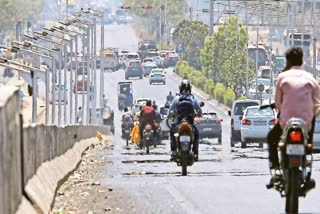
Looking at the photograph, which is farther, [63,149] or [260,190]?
[63,149]

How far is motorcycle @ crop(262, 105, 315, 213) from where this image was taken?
15.3m

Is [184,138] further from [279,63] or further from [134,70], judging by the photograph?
[279,63]

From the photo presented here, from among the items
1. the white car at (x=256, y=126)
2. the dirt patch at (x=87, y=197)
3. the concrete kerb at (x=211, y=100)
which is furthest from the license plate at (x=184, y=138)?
the concrete kerb at (x=211, y=100)

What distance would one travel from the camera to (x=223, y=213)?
16.6m

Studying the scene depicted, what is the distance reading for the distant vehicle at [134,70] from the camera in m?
140

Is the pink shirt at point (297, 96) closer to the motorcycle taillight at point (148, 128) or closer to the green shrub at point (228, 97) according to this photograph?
the motorcycle taillight at point (148, 128)

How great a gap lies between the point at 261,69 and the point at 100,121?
48302 millimetres

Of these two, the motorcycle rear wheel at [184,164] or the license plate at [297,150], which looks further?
the motorcycle rear wheel at [184,164]

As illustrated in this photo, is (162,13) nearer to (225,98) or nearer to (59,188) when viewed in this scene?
(225,98)

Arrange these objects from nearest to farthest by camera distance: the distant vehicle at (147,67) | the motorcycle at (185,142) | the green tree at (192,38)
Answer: the motorcycle at (185,142), the distant vehicle at (147,67), the green tree at (192,38)

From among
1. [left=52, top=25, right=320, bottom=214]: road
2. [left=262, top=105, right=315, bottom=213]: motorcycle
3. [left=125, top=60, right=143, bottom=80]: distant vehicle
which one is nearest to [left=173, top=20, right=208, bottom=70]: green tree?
[left=125, top=60, right=143, bottom=80]: distant vehicle

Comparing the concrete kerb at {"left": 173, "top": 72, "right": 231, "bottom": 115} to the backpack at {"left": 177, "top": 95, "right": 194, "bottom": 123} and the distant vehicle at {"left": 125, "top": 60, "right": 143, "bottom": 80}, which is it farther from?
the backpack at {"left": 177, "top": 95, "right": 194, "bottom": 123}

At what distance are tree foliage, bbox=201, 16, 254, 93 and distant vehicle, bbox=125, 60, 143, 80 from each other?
416 inches

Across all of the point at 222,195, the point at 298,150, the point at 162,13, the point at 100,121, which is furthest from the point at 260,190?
the point at 162,13
